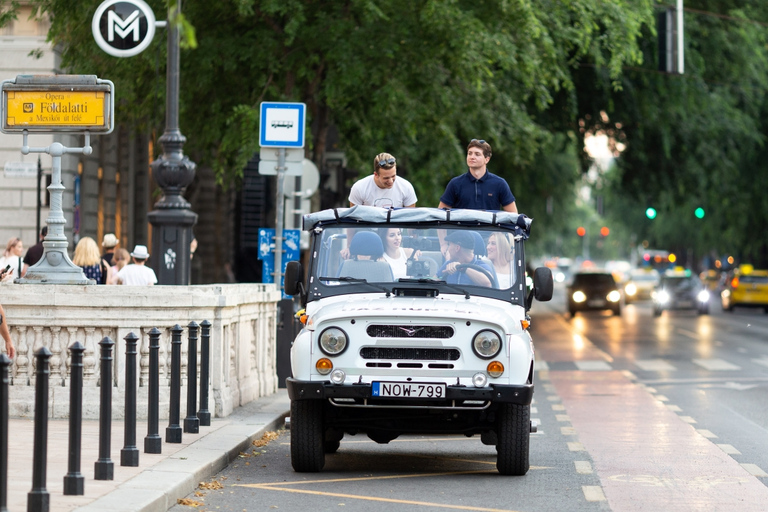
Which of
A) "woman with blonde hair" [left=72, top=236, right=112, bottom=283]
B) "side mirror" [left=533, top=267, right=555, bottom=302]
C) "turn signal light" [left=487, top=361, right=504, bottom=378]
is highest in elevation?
"woman with blonde hair" [left=72, top=236, right=112, bottom=283]

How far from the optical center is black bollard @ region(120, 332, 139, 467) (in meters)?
8.53

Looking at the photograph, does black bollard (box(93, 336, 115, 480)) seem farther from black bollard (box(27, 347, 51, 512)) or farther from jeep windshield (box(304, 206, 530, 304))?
jeep windshield (box(304, 206, 530, 304))

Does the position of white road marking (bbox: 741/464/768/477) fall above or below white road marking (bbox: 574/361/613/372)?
below

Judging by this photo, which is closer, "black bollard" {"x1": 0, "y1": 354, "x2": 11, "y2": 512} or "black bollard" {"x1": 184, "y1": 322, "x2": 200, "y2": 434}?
"black bollard" {"x1": 0, "y1": 354, "x2": 11, "y2": 512}

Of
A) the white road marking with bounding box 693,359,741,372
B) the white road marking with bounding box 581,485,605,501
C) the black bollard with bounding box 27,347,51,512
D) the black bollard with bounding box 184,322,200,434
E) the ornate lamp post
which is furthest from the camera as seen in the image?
the white road marking with bounding box 693,359,741,372

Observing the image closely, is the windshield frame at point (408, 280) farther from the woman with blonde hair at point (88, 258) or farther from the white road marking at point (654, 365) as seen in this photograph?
the white road marking at point (654, 365)

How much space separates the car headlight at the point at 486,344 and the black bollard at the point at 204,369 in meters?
2.79

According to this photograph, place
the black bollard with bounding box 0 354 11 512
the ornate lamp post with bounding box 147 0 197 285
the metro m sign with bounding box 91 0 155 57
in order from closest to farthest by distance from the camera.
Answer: the black bollard with bounding box 0 354 11 512 → the metro m sign with bounding box 91 0 155 57 → the ornate lamp post with bounding box 147 0 197 285

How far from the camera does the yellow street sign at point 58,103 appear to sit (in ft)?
41.6

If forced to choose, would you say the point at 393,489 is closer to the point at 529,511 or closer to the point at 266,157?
the point at 529,511

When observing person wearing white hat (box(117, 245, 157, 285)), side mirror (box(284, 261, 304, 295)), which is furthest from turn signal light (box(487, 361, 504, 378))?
person wearing white hat (box(117, 245, 157, 285))

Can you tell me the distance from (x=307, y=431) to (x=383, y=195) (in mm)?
2455

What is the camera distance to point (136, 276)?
15992 mm

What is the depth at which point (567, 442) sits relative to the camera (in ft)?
39.5
